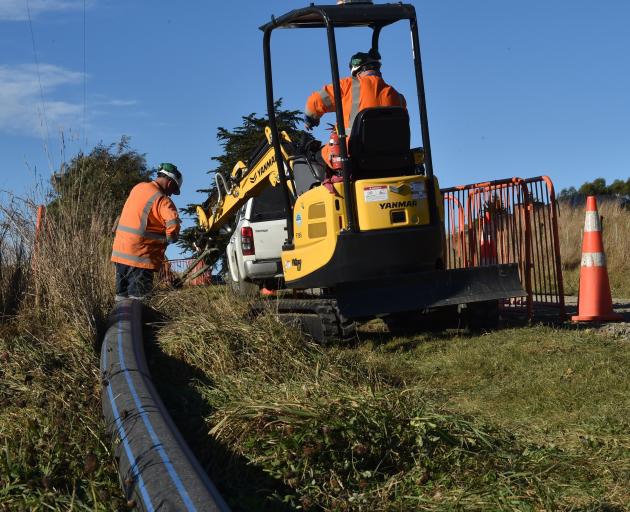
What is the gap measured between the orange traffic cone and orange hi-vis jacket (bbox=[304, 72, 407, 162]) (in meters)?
2.90

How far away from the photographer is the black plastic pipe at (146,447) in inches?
124

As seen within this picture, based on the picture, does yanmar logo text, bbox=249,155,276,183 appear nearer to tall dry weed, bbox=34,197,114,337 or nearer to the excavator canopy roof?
the excavator canopy roof

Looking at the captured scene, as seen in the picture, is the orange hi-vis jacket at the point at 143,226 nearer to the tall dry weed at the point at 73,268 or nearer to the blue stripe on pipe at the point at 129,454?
the tall dry weed at the point at 73,268

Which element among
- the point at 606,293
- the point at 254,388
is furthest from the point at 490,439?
the point at 606,293

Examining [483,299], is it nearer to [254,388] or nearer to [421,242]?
[421,242]

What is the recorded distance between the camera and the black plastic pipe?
315 centimetres

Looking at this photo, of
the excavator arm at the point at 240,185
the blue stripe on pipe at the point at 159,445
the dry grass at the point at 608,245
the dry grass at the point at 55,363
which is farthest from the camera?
the dry grass at the point at 608,245

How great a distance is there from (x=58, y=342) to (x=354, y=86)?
3546 mm

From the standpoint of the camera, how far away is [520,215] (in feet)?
33.3

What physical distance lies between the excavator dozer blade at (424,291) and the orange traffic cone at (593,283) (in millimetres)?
1292

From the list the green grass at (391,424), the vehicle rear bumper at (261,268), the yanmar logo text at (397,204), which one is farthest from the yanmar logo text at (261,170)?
the vehicle rear bumper at (261,268)

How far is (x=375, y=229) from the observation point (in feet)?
26.1

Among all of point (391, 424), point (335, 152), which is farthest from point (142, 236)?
point (391, 424)

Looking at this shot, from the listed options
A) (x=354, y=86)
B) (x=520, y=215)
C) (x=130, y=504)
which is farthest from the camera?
(x=520, y=215)
